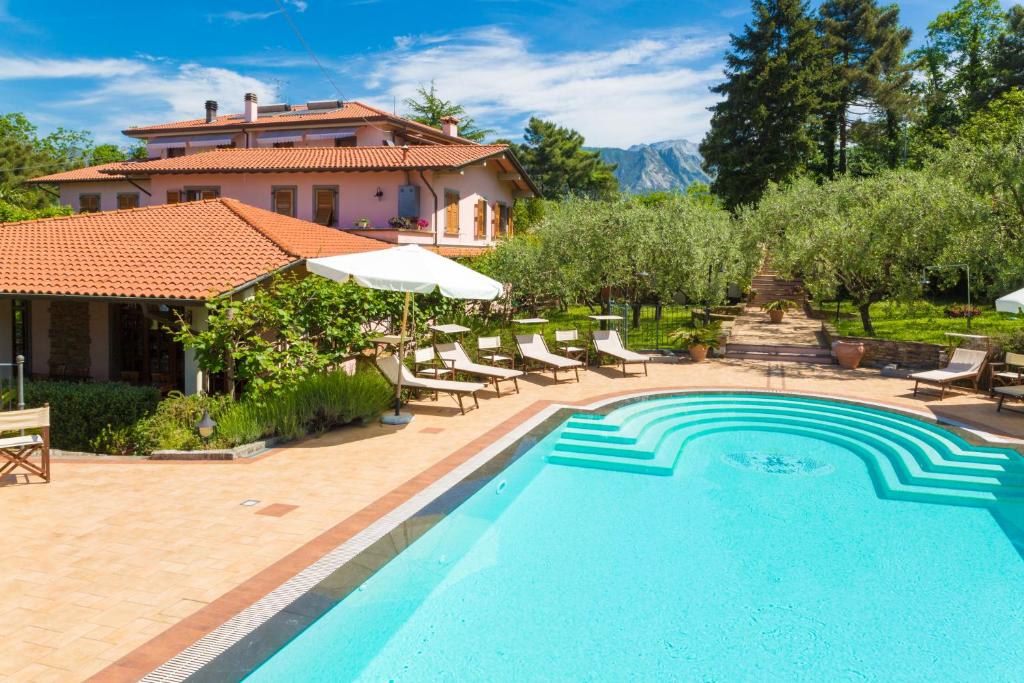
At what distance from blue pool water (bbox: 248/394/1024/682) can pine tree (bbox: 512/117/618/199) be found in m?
55.2

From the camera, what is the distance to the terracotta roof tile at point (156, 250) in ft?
44.0

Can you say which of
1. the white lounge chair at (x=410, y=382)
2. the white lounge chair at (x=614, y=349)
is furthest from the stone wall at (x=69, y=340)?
the white lounge chair at (x=614, y=349)

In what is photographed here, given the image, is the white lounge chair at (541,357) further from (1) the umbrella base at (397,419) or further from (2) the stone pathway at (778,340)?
(2) the stone pathway at (778,340)

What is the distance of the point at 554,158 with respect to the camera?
6375 cm

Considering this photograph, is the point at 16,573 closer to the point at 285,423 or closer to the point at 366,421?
the point at 285,423

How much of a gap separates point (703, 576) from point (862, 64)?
4952 cm

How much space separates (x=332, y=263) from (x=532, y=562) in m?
6.29

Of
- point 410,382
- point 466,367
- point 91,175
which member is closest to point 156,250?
point 410,382

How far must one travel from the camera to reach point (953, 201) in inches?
700

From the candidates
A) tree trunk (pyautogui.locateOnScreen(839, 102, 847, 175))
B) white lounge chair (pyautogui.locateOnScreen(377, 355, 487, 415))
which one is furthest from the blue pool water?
tree trunk (pyautogui.locateOnScreen(839, 102, 847, 175))

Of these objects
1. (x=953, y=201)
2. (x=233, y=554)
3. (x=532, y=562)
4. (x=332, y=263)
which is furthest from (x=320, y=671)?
(x=953, y=201)

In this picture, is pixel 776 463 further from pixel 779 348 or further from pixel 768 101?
pixel 768 101

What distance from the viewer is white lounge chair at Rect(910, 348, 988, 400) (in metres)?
14.8

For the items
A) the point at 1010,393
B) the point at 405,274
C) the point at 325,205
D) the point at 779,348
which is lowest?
the point at 1010,393
